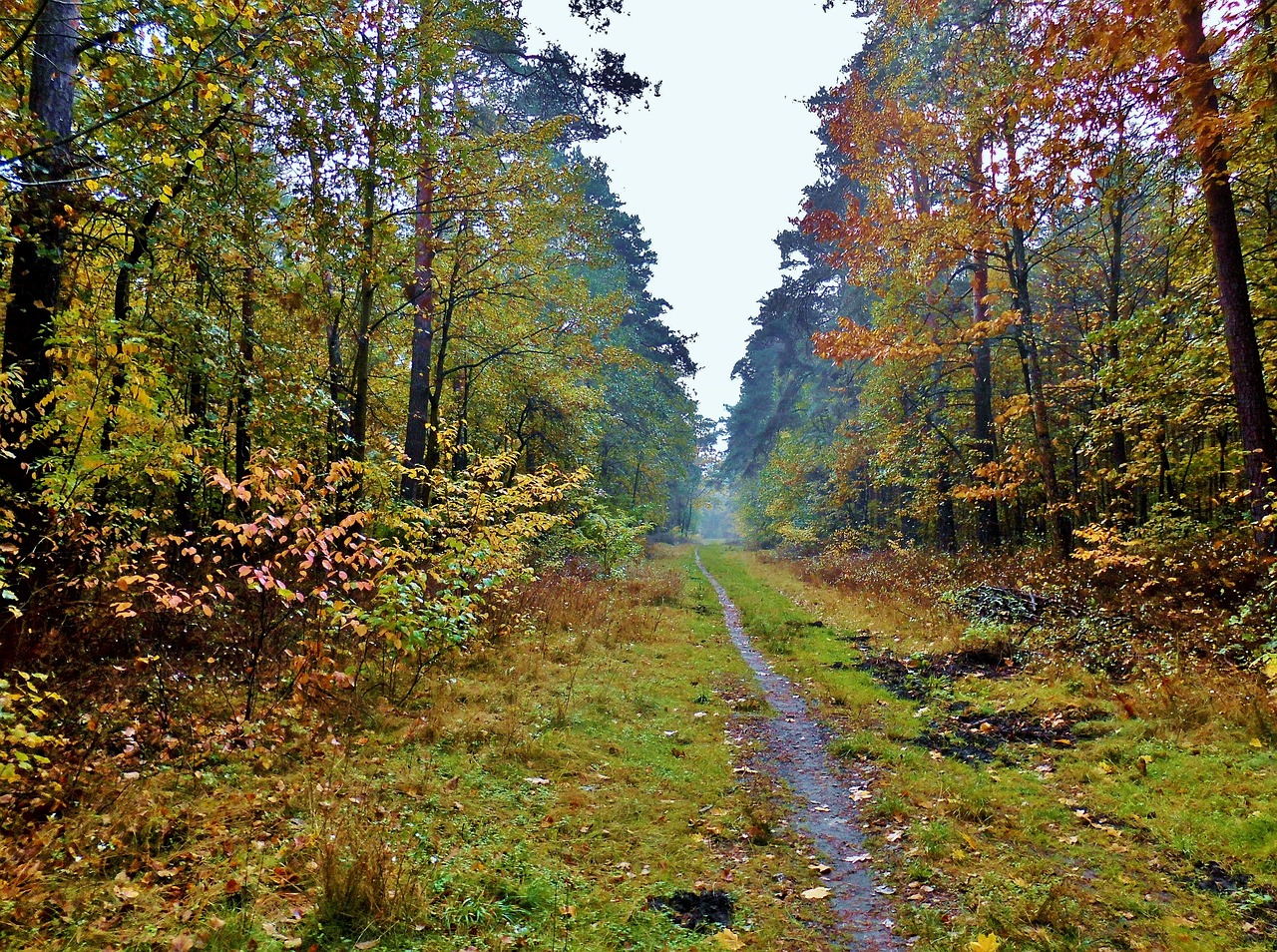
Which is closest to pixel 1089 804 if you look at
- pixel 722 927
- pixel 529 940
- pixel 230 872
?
pixel 722 927

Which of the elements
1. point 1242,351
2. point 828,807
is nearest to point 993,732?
point 828,807

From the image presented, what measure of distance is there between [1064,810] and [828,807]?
1.84 meters

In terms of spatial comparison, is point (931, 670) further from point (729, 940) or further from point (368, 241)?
point (368, 241)

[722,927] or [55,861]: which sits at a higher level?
[55,861]

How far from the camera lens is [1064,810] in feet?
16.0

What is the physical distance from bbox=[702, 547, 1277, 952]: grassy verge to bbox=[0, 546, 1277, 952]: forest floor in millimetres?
24

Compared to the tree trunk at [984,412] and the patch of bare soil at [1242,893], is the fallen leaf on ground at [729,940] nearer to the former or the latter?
the patch of bare soil at [1242,893]

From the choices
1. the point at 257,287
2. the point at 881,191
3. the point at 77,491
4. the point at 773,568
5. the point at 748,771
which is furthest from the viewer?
the point at 773,568

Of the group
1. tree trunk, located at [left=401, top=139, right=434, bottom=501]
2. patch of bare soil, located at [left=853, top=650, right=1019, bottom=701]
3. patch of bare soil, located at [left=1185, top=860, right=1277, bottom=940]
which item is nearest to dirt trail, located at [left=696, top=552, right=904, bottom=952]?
patch of bare soil, located at [left=853, top=650, right=1019, bottom=701]

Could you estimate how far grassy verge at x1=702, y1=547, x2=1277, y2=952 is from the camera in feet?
11.8

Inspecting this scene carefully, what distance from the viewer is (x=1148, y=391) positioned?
8.79 meters

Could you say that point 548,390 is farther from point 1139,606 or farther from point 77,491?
point 1139,606

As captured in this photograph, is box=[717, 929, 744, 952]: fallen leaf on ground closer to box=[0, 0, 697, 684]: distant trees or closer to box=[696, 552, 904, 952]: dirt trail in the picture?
box=[696, 552, 904, 952]: dirt trail

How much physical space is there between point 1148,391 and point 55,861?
12.5m
